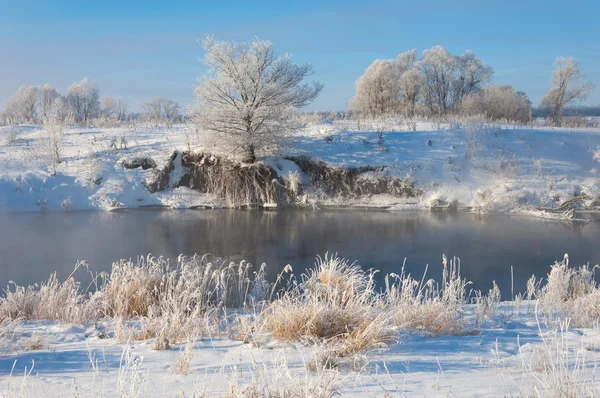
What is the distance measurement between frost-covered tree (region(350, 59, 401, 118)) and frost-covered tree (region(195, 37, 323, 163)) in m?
24.6

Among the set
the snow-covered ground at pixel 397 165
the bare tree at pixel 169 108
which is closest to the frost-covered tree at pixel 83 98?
the bare tree at pixel 169 108

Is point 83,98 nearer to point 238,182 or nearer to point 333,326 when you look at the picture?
point 238,182

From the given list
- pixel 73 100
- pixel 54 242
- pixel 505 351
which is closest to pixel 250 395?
pixel 505 351

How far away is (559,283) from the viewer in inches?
266

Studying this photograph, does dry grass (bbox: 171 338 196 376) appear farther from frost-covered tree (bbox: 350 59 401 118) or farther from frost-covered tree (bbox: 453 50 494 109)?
frost-covered tree (bbox: 453 50 494 109)

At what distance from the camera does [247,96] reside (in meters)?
18.5

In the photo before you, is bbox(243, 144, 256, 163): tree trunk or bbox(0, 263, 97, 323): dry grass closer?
bbox(0, 263, 97, 323): dry grass

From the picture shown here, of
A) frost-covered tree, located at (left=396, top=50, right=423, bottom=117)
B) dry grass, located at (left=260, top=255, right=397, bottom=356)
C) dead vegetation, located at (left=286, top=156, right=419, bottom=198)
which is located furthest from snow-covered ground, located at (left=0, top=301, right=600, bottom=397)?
frost-covered tree, located at (left=396, top=50, right=423, bottom=117)

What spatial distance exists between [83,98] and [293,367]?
1927 inches

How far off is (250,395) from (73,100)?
165ft

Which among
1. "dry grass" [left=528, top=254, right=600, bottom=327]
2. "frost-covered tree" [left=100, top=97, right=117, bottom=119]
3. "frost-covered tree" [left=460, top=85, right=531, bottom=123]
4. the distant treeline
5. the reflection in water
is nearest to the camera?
"dry grass" [left=528, top=254, right=600, bottom=327]

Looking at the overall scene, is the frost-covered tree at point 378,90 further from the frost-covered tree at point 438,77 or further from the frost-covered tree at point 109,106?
the frost-covered tree at point 109,106

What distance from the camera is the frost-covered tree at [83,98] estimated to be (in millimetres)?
45688

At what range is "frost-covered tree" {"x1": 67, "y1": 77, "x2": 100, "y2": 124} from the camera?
45688mm
